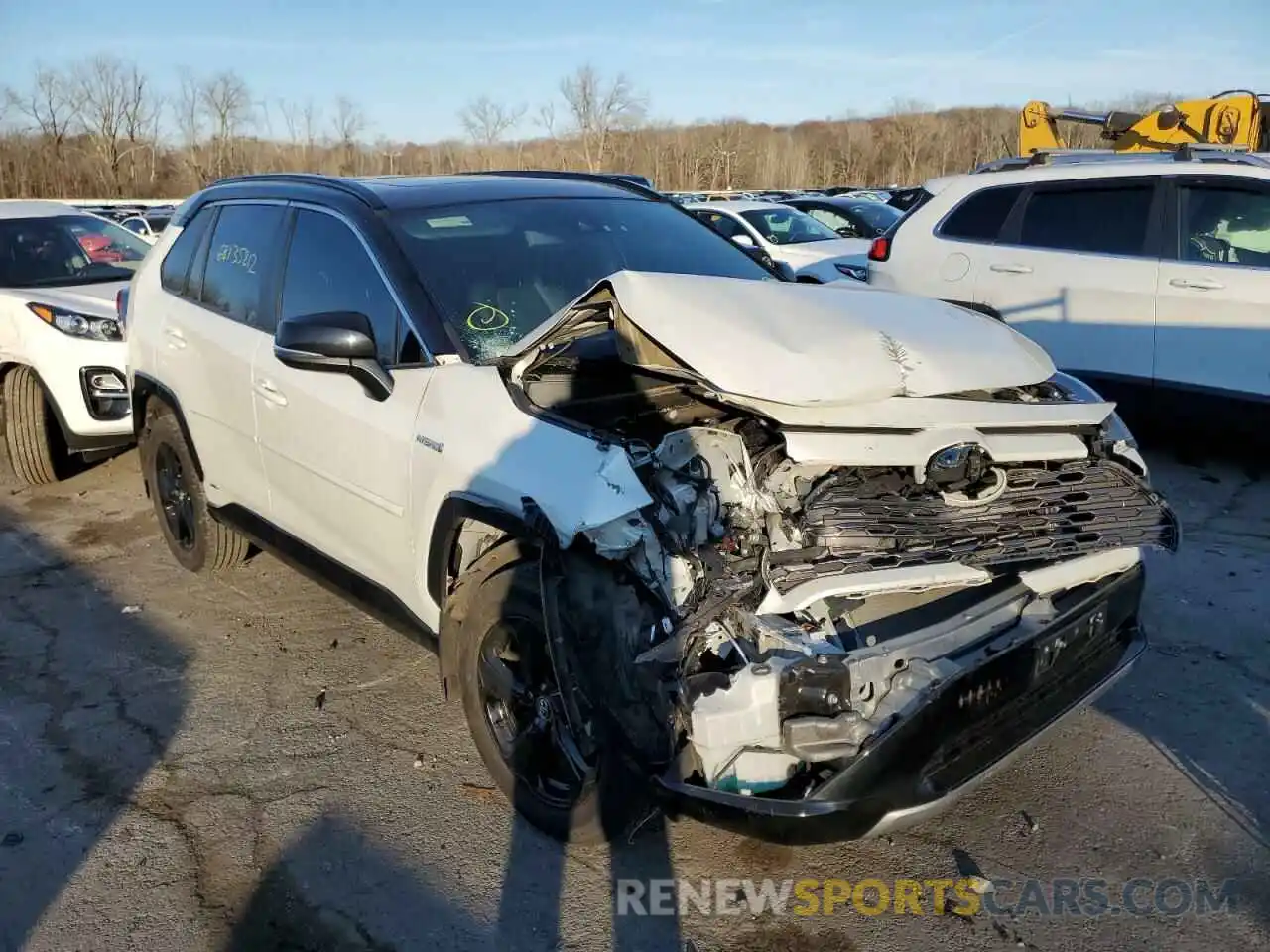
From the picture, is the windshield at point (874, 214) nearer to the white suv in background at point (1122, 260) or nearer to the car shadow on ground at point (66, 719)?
the white suv in background at point (1122, 260)

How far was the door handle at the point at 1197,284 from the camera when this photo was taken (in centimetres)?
602

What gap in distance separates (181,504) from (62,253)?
3613 millimetres

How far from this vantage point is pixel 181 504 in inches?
203

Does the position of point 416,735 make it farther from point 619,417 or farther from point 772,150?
point 772,150

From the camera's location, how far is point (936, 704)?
2.41 m

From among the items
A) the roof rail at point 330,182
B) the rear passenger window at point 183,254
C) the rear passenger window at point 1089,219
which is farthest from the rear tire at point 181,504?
the rear passenger window at point 1089,219

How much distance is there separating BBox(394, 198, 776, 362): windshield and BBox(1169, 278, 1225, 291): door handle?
10.8 feet

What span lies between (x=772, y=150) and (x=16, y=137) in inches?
1416

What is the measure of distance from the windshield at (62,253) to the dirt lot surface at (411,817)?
3.77 m

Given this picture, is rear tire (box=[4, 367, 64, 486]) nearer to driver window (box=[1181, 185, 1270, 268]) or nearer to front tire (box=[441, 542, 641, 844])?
front tire (box=[441, 542, 641, 844])

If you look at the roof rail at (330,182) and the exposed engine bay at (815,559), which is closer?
the exposed engine bay at (815,559)

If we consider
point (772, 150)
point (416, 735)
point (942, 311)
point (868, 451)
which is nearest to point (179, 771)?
point (416, 735)

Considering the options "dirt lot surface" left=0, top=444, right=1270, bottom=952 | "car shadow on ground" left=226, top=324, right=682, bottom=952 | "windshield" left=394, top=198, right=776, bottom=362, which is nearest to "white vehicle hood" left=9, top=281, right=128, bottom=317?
"dirt lot surface" left=0, top=444, right=1270, bottom=952

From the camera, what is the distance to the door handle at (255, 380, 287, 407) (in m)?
3.80
